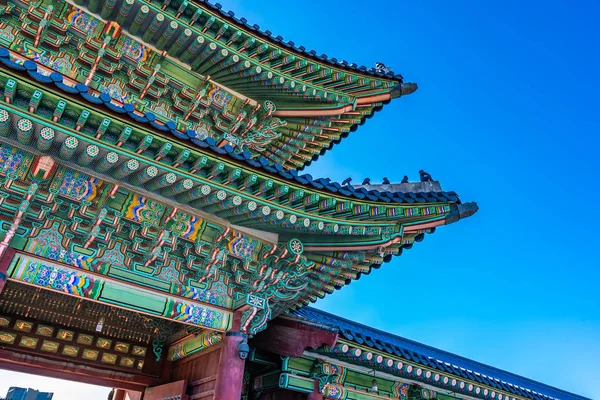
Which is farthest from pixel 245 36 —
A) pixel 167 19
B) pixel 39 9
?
pixel 39 9

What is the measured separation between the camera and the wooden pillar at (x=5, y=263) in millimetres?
5301

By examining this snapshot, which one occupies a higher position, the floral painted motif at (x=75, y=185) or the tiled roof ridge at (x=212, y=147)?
the tiled roof ridge at (x=212, y=147)

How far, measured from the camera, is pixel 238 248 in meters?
6.96

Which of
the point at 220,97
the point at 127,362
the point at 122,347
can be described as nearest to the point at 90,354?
the point at 122,347

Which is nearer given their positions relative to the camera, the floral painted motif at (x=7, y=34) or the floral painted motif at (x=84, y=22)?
the floral painted motif at (x=7, y=34)

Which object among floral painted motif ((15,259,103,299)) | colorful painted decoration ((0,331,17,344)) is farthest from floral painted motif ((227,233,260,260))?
colorful painted decoration ((0,331,17,344))

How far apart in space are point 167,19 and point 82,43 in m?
1.64

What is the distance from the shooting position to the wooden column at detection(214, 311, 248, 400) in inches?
256

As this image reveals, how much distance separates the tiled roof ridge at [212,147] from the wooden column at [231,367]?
95.0 inches

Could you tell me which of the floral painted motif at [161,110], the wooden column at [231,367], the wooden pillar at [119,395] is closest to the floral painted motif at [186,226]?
the wooden column at [231,367]

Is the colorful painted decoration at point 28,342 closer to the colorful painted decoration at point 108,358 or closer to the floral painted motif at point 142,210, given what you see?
the colorful painted decoration at point 108,358

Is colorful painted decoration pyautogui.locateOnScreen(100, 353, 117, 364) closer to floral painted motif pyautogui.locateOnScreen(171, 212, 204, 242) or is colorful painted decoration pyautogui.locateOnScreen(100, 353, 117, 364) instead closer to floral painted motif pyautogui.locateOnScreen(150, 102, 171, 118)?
floral painted motif pyautogui.locateOnScreen(171, 212, 204, 242)

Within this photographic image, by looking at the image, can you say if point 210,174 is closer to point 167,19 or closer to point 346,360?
point 167,19

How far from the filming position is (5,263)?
17.6 feet
